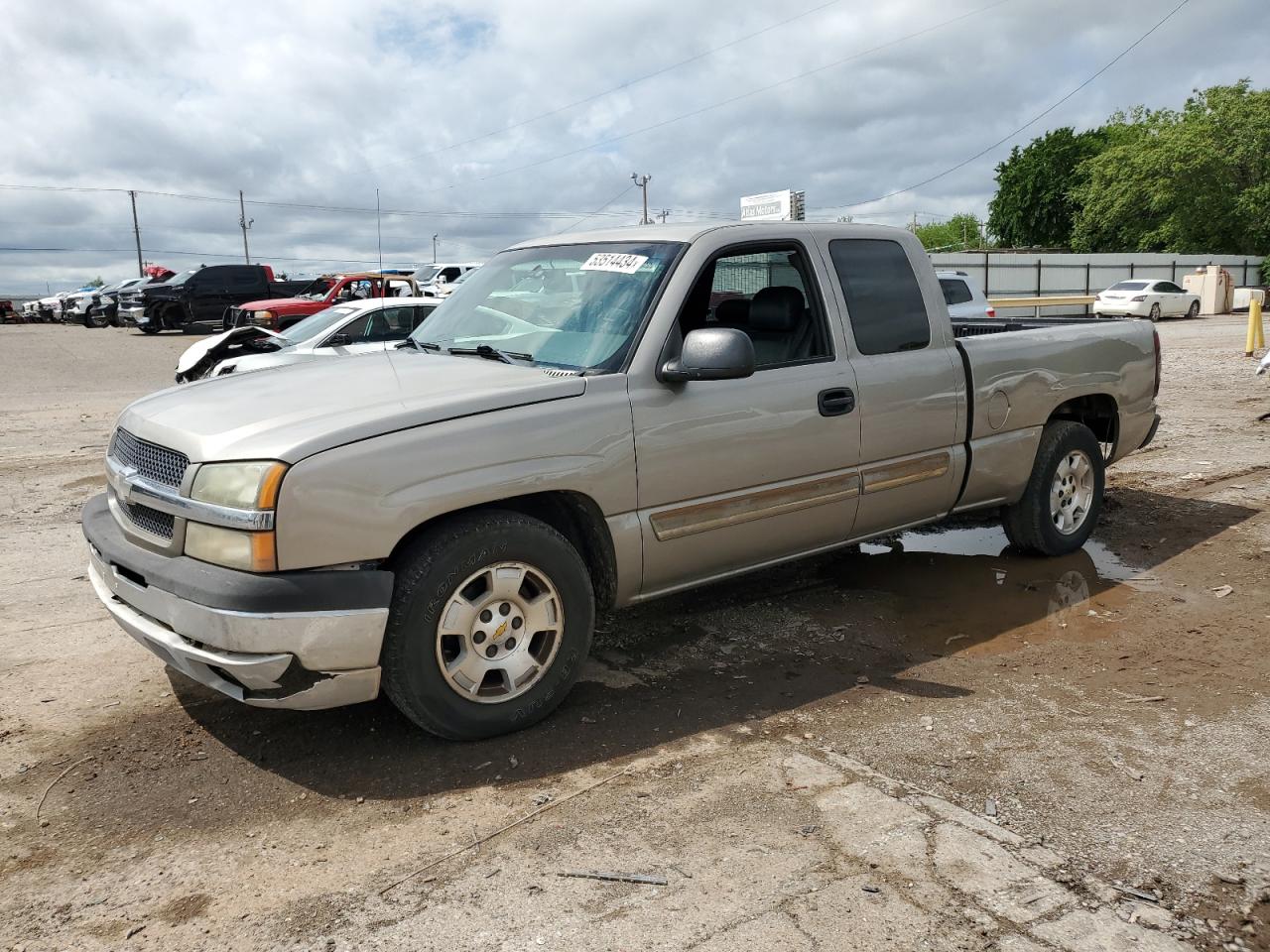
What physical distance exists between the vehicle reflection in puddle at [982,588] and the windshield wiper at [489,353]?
2.08m

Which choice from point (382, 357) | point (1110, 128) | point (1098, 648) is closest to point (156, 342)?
point (382, 357)

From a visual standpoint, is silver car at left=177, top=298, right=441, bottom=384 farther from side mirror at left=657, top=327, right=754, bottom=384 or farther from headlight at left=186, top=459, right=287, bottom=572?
headlight at left=186, top=459, right=287, bottom=572

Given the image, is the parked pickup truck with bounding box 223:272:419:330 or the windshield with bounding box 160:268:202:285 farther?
the windshield with bounding box 160:268:202:285

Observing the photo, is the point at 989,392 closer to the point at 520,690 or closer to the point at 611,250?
the point at 611,250

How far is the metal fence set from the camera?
1705 inches

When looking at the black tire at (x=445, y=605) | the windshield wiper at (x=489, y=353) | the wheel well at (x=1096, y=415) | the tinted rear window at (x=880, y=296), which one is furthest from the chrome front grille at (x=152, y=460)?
the wheel well at (x=1096, y=415)

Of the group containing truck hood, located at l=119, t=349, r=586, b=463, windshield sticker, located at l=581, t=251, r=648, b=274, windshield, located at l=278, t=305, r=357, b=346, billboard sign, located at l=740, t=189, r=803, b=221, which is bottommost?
truck hood, located at l=119, t=349, r=586, b=463

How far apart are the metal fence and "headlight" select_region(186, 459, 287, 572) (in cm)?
3845

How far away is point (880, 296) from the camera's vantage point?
505 cm

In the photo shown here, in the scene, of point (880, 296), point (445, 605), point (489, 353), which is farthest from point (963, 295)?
point (445, 605)

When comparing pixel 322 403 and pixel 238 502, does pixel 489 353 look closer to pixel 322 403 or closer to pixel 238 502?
pixel 322 403

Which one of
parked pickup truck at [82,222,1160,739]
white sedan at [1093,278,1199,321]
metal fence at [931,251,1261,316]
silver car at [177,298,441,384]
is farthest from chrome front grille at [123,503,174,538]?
metal fence at [931,251,1261,316]

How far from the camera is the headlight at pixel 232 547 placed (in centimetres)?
330

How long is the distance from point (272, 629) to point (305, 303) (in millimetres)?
18025
